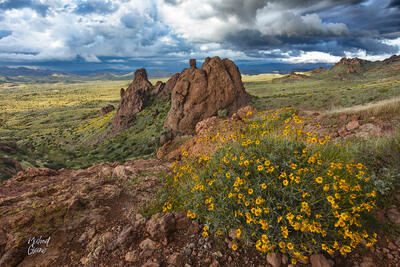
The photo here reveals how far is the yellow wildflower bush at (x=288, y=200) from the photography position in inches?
108

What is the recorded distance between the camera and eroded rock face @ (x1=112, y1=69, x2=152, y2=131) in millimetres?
35781

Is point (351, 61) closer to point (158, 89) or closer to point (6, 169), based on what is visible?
point (158, 89)

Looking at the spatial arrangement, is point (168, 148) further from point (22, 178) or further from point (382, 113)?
point (382, 113)

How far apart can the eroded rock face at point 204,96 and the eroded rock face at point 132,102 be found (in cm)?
1420

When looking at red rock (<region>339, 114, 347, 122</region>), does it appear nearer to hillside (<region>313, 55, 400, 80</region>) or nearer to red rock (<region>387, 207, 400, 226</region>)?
red rock (<region>387, 207, 400, 226</region>)

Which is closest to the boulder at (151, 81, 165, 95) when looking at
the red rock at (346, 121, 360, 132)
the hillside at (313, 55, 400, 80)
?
the red rock at (346, 121, 360, 132)

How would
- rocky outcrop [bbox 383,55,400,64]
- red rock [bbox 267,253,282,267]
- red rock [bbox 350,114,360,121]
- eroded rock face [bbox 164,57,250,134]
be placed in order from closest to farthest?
red rock [bbox 267,253,282,267]
red rock [bbox 350,114,360,121]
eroded rock face [bbox 164,57,250,134]
rocky outcrop [bbox 383,55,400,64]

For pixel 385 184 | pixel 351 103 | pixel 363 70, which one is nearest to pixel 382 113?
pixel 385 184

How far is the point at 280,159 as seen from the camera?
3625mm

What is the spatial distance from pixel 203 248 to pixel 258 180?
1389mm

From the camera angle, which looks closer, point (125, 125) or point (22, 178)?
point (22, 178)

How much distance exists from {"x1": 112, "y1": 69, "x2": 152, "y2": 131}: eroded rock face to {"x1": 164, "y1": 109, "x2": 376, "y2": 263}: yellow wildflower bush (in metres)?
33.8

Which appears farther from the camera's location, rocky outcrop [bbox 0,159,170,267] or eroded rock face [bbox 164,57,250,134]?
eroded rock face [bbox 164,57,250,134]
